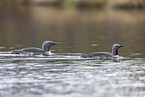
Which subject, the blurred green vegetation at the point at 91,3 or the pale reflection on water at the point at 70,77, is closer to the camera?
the pale reflection on water at the point at 70,77

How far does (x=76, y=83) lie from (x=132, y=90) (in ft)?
5.37

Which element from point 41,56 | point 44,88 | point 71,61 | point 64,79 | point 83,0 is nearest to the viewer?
point 44,88

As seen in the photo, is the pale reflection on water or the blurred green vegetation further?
the blurred green vegetation

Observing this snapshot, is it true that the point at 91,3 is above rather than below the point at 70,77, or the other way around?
above

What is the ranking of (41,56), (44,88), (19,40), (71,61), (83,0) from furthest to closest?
(83,0)
(19,40)
(41,56)
(71,61)
(44,88)

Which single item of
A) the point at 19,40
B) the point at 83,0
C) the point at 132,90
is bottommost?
the point at 132,90

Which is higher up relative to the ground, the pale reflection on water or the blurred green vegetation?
the blurred green vegetation

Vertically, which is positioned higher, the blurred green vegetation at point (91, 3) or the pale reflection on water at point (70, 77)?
the blurred green vegetation at point (91, 3)

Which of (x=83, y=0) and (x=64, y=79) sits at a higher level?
(x=83, y=0)

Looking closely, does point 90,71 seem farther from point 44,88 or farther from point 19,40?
point 19,40

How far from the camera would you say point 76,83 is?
13094mm

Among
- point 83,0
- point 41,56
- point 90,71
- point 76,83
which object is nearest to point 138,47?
point 41,56

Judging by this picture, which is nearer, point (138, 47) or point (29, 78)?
point (29, 78)

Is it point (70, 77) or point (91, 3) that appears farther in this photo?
point (91, 3)
